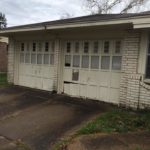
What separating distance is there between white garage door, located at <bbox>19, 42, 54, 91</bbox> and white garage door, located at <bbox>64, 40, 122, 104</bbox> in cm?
95

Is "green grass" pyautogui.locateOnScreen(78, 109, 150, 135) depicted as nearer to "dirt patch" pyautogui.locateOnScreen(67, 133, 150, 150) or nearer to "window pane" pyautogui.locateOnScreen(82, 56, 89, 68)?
"dirt patch" pyautogui.locateOnScreen(67, 133, 150, 150)

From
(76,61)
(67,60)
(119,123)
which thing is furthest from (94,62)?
(119,123)

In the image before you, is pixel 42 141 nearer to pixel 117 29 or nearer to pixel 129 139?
pixel 129 139

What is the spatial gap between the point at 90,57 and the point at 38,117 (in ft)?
10.0

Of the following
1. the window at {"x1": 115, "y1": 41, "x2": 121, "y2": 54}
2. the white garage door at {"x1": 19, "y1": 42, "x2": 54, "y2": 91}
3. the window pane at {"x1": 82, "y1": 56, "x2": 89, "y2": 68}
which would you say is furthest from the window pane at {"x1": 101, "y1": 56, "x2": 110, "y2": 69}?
the white garage door at {"x1": 19, "y1": 42, "x2": 54, "y2": 91}

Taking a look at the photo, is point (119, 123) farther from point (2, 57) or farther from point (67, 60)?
point (2, 57)

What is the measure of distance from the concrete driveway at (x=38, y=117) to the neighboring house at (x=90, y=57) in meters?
0.65

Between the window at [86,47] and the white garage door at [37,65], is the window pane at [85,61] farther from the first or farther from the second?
the white garage door at [37,65]

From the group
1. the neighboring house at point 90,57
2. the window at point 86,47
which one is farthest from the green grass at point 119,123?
the window at point 86,47

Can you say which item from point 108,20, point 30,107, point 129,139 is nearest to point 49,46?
point 30,107

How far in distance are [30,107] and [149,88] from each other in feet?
13.0

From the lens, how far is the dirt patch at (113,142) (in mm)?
4723

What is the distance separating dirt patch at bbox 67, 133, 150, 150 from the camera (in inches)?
186

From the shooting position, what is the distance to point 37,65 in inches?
424
